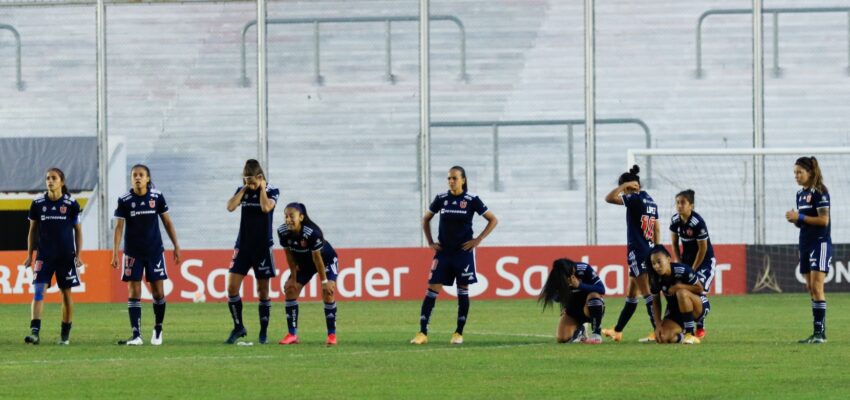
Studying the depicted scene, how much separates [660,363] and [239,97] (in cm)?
2390

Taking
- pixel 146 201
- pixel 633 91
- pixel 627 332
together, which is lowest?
pixel 627 332

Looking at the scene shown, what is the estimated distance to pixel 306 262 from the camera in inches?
695

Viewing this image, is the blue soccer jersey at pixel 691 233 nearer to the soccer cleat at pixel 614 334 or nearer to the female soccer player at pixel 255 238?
the soccer cleat at pixel 614 334

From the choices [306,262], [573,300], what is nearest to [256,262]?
[306,262]

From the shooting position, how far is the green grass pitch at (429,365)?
12320 mm

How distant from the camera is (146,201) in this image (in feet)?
58.1

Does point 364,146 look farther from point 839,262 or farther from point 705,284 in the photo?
point 705,284

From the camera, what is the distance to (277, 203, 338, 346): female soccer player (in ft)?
56.6

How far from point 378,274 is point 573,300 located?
14429 mm

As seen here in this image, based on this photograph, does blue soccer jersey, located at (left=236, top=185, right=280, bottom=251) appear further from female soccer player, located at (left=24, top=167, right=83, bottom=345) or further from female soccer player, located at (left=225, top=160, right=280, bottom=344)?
female soccer player, located at (left=24, top=167, right=83, bottom=345)

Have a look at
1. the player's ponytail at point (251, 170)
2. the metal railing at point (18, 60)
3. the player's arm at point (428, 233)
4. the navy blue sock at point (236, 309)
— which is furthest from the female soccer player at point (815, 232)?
the metal railing at point (18, 60)

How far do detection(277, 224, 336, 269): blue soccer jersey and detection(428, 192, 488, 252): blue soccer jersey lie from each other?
1.37m

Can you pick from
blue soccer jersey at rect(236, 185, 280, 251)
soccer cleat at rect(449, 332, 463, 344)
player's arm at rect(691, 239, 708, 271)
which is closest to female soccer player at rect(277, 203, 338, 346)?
blue soccer jersey at rect(236, 185, 280, 251)

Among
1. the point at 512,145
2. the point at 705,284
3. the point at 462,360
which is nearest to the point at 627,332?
the point at 705,284
